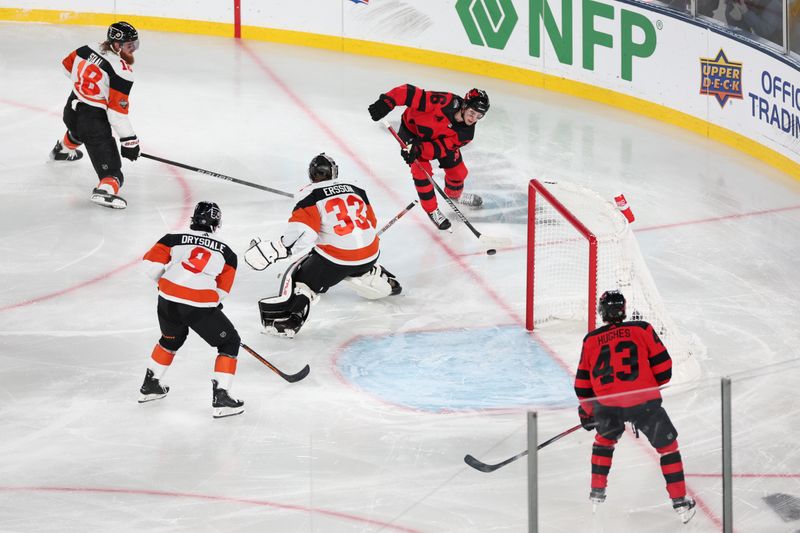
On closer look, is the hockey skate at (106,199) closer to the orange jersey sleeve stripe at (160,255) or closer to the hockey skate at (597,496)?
the orange jersey sleeve stripe at (160,255)

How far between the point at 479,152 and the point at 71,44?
144 inches

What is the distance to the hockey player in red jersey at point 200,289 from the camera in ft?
17.8

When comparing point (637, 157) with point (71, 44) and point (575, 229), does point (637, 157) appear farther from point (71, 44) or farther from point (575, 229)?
point (71, 44)

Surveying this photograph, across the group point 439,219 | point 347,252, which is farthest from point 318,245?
point 439,219

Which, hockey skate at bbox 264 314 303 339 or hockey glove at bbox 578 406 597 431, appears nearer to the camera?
hockey glove at bbox 578 406 597 431

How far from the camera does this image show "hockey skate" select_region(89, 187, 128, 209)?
782 centimetres

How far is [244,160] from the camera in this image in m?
8.69

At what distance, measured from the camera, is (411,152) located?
7.46m

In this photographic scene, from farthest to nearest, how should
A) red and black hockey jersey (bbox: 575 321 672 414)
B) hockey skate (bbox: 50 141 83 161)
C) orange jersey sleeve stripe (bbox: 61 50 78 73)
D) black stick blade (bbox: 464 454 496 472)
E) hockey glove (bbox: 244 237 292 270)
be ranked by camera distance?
1. hockey skate (bbox: 50 141 83 161)
2. orange jersey sleeve stripe (bbox: 61 50 78 73)
3. hockey glove (bbox: 244 237 292 270)
4. red and black hockey jersey (bbox: 575 321 672 414)
5. black stick blade (bbox: 464 454 496 472)

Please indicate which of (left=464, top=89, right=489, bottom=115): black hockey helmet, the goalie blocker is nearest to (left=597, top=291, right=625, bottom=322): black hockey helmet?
the goalie blocker

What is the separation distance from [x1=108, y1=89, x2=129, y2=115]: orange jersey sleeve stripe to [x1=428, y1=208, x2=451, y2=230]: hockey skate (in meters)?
1.74

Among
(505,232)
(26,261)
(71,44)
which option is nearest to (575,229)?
(505,232)

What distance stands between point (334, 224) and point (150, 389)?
3.64 ft

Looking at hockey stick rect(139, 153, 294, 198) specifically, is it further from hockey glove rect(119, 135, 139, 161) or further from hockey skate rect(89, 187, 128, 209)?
hockey skate rect(89, 187, 128, 209)
